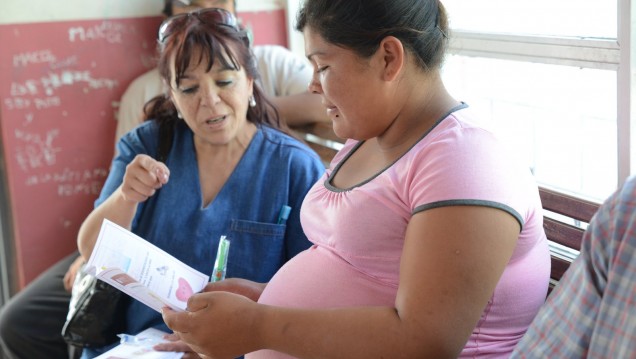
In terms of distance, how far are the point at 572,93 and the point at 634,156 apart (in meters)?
0.51

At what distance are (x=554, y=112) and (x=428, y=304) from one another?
134cm

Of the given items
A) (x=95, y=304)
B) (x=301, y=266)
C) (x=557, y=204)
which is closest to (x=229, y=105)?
(x=95, y=304)

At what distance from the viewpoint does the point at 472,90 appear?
8.89ft

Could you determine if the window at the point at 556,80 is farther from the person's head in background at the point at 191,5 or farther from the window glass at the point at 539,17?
the person's head in background at the point at 191,5

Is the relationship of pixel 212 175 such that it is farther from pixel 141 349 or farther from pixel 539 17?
pixel 539 17

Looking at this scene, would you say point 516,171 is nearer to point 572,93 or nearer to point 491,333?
point 491,333

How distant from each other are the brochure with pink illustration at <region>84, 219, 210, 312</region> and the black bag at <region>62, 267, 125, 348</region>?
345mm

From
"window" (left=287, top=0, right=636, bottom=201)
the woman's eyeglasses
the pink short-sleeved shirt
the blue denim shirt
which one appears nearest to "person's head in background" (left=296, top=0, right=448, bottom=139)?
the pink short-sleeved shirt

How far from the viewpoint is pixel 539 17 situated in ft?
7.30

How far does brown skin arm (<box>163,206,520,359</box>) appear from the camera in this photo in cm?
127

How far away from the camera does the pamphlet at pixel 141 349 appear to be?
196 cm

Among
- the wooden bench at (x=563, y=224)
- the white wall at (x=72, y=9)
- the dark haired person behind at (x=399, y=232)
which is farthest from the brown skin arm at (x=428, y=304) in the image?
the white wall at (x=72, y=9)

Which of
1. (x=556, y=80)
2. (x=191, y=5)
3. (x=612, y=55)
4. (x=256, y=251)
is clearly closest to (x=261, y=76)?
(x=191, y=5)

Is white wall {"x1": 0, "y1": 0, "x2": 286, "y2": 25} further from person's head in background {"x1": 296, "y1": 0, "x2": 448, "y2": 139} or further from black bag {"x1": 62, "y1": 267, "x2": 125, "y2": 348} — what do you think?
person's head in background {"x1": 296, "y1": 0, "x2": 448, "y2": 139}
